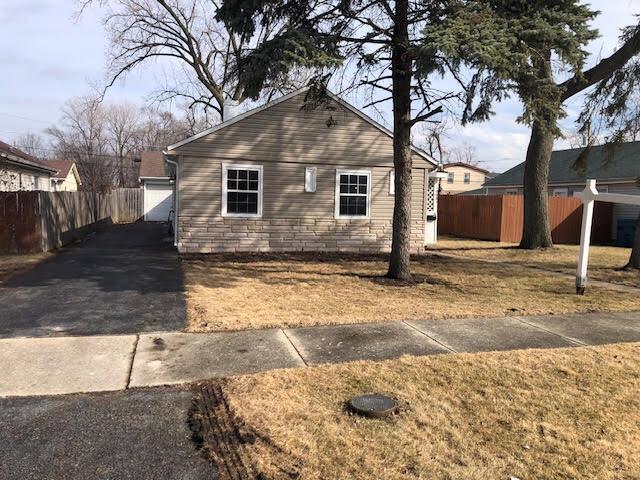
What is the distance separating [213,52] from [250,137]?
18.1 metres

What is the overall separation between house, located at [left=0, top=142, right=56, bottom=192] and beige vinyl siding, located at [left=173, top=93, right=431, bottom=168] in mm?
7482

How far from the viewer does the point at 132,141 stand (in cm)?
5981

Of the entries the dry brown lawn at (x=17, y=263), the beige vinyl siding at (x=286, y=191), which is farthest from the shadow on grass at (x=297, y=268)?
the dry brown lawn at (x=17, y=263)

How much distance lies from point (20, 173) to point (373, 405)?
21938 mm

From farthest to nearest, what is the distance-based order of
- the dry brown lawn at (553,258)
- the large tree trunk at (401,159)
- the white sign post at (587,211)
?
1. the dry brown lawn at (553,258)
2. the large tree trunk at (401,159)
3. the white sign post at (587,211)

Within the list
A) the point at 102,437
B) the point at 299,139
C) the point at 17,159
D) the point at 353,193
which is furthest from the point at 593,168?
the point at 102,437

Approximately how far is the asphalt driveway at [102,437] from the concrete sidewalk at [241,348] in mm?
307

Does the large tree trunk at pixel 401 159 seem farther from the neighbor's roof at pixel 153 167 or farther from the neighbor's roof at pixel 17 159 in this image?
the neighbor's roof at pixel 153 167

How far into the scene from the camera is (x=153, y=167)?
36.6 m

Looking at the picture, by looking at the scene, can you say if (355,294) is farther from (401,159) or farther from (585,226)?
(585,226)

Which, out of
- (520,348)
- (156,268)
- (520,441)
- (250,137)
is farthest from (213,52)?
(520,441)

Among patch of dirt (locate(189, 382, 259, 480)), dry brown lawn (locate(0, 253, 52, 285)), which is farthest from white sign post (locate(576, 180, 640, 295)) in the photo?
dry brown lawn (locate(0, 253, 52, 285))

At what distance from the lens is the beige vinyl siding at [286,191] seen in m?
14.2

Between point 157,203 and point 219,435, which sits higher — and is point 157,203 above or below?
above
